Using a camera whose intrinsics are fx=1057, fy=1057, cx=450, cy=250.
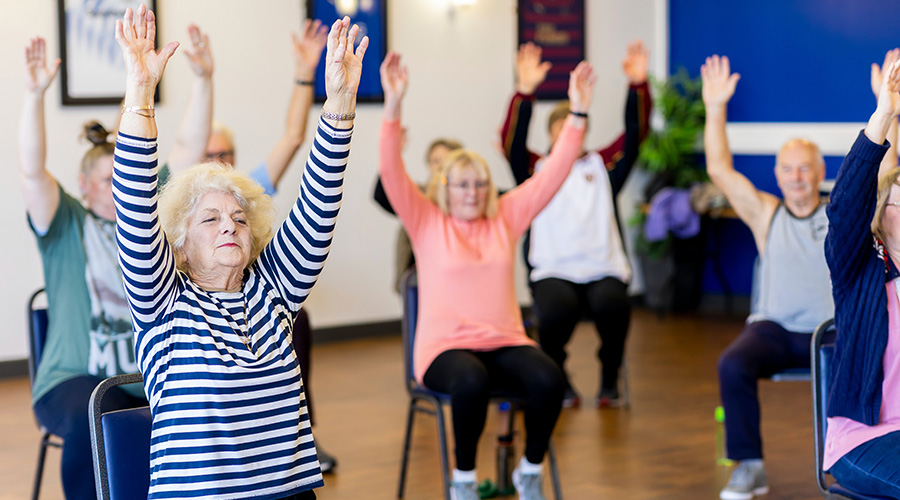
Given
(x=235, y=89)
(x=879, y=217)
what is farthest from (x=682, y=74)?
(x=879, y=217)

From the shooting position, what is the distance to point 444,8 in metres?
6.60

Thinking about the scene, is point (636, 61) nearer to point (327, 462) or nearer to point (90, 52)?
point (327, 462)

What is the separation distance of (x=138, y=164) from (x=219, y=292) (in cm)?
34

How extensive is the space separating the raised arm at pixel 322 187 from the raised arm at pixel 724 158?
1.79 metres

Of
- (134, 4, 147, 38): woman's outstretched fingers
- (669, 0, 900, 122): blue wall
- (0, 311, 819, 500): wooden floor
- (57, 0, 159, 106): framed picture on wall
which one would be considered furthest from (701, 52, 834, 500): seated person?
(669, 0, 900, 122): blue wall

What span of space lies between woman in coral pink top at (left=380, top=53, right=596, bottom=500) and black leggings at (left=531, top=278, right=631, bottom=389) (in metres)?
0.99

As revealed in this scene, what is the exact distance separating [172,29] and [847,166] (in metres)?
4.17

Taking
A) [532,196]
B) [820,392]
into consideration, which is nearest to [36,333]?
[532,196]

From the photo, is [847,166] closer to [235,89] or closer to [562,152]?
[562,152]

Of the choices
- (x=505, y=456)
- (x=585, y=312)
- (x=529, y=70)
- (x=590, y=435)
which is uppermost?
(x=529, y=70)

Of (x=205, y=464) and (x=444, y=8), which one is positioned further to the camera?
(x=444, y=8)

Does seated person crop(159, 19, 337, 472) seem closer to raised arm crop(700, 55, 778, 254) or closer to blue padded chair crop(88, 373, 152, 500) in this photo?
raised arm crop(700, 55, 778, 254)

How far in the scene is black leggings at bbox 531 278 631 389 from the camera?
443cm

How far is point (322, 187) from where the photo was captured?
77.2 inches
